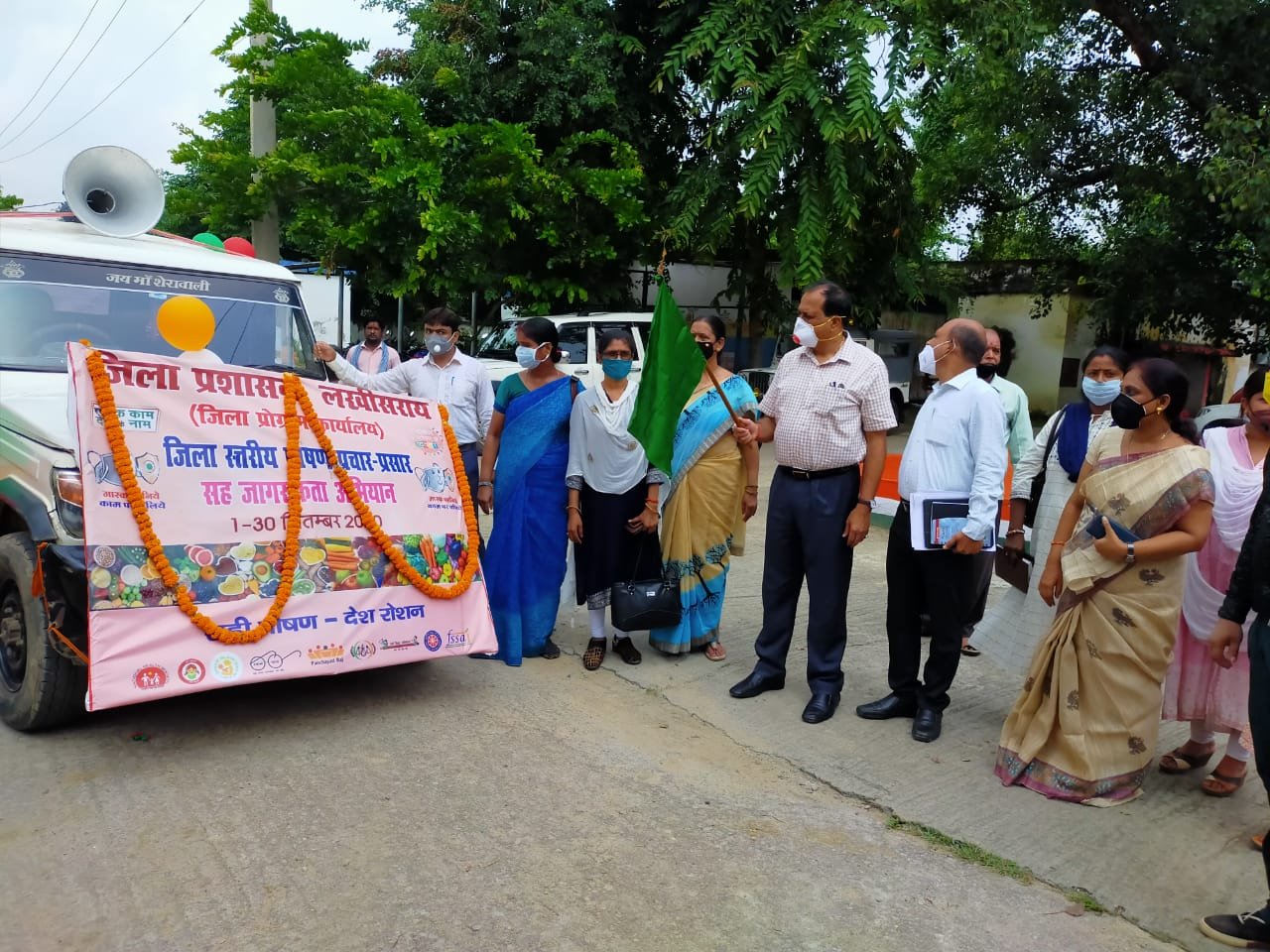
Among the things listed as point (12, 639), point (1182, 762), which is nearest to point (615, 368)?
point (12, 639)

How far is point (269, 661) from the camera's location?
3.82m

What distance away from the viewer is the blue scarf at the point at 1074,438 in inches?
174

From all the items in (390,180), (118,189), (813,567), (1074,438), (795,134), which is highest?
(795,134)

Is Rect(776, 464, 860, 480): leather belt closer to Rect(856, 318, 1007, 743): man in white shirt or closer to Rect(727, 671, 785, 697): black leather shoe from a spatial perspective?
Rect(856, 318, 1007, 743): man in white shirt

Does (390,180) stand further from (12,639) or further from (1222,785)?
(1222,785)

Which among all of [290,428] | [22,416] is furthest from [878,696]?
[22,416]

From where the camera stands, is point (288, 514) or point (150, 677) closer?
point (150, 677)

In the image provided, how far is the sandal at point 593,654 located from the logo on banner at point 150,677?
6.86ft

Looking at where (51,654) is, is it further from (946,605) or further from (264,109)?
(264,109)

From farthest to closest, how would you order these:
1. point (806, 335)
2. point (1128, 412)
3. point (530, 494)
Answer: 1. point (530, 494)
2. point (806, 335)
3. point (1128, 412)

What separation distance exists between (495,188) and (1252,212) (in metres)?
8.06

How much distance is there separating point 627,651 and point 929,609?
5.34 feet

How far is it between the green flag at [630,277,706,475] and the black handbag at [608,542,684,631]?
25.2 inches

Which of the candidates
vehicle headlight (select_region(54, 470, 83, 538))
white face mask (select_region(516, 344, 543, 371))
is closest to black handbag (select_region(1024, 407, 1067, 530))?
white face mask (select_region(516, 344, 543, 371))
